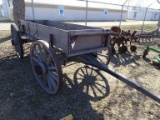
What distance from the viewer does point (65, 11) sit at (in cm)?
2494

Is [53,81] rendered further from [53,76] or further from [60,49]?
[60,49]

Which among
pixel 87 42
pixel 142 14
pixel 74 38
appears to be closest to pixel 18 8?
pixel 87 42

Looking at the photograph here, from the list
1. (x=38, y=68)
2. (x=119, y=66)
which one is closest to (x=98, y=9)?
(x=119, y=66)

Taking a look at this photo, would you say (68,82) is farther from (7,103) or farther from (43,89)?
(7,103)

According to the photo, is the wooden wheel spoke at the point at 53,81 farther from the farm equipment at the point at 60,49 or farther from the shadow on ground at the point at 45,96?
the shadow on ground at the point at 45,96

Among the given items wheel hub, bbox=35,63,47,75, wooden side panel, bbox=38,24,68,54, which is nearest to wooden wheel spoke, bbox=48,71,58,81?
wheel hub, bbox=35,63,47,75

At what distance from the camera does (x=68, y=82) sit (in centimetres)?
372

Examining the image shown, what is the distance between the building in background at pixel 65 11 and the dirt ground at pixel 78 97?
16680mm

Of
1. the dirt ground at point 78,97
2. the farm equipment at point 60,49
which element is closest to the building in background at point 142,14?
the dirt ground at point 78,97

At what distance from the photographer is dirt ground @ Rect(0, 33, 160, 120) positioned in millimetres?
2746

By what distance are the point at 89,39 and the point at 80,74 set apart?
143 centimetres

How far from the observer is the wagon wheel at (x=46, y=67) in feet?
9.31

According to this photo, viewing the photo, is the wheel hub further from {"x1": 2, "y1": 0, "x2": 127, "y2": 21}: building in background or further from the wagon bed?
{"x1": 2, "y1": 0, "x2": 127, "y2": 21}: building in background

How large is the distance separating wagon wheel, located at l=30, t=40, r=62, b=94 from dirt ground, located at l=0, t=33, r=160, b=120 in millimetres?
177
